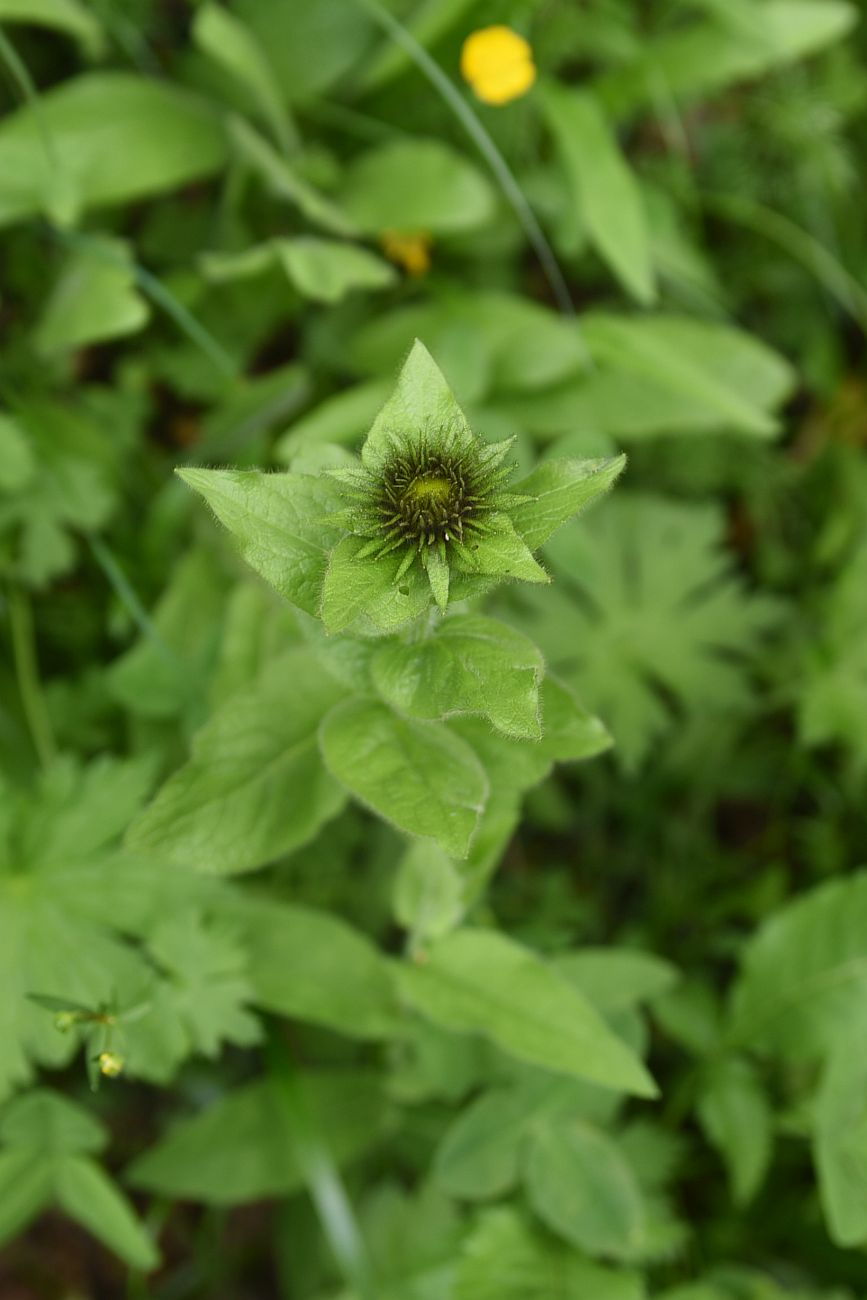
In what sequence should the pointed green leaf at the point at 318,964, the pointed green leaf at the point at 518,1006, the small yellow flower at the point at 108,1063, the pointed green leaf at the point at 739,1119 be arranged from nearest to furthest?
the small yellow flower at the point at 108,1063
the pointed green leaf at the point at 518,1006
the pointed green leaf at the point at 318,964
the pointed green leaf at the point at 739,1119

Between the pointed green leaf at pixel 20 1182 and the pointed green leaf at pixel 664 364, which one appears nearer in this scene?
the pointed green leaf at pixel 20 1182

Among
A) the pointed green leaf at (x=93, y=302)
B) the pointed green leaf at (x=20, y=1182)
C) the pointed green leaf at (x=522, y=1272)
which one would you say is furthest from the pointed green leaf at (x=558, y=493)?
the pointed green leaf at (x=522, y=1272)

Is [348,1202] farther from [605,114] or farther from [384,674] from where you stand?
[605,114]

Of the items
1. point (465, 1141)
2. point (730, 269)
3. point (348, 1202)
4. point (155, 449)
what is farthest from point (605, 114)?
point (348, 1202)

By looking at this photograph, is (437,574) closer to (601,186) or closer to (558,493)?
(558,493)

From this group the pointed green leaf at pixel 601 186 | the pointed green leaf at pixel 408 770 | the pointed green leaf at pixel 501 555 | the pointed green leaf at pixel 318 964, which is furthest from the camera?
the pointed green leaf at pixel 601 186

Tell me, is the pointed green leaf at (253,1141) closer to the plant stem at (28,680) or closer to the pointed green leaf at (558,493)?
the plant stem at (28,680)
